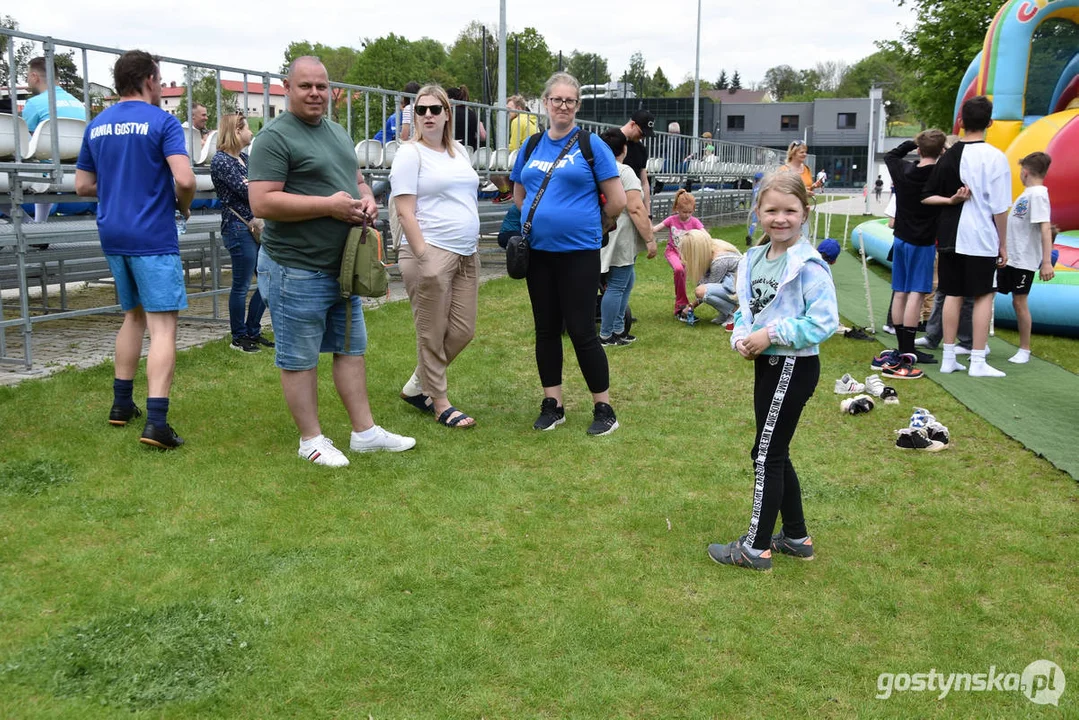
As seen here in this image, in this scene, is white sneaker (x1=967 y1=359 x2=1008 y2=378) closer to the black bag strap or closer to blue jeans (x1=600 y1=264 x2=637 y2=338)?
blue jeans (x1=600 y1=264 x2=637 y2=338)

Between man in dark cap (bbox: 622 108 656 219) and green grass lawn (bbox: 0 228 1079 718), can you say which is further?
man in dark cap (bbox: 622 108 656 219)

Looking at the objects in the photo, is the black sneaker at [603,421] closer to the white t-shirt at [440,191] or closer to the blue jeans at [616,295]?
the white t-shirt at [440,191]

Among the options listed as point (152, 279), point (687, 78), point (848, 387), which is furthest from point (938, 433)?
point (687, 78)

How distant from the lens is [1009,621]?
3260 millimetres

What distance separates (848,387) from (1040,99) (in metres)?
8.13

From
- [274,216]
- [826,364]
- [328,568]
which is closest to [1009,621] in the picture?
[328,568]

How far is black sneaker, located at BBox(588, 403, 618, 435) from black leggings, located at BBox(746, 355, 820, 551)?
72.8 inches

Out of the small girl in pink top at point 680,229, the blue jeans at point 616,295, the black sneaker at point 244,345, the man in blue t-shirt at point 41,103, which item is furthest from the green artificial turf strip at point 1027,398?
the man in blue t-shirt at point 41,103

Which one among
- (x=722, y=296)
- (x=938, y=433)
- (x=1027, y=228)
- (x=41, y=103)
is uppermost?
(x=41, y=103)

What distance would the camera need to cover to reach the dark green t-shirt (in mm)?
4285

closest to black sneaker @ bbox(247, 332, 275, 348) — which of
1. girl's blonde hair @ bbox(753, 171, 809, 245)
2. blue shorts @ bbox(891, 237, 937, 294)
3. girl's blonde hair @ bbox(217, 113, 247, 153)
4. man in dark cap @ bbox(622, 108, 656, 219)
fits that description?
girl's blonde hair @ bbox(217, 113, 247, 153)

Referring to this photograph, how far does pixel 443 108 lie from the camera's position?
5.12 m

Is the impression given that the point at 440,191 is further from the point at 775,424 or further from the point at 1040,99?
the point at 1040,99

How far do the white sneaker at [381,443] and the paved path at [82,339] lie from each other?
282 cm
